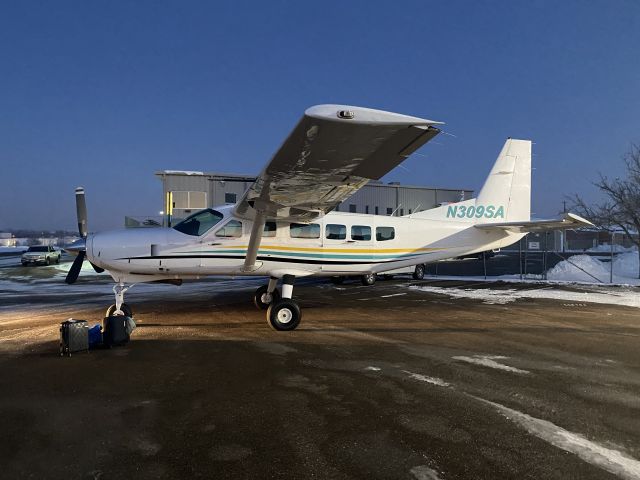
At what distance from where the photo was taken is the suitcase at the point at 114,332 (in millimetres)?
6344

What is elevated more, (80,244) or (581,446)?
(80,244)

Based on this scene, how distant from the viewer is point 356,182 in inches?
245

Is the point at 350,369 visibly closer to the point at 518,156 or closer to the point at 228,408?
the point at 228,408

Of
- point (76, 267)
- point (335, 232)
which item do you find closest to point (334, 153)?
point (335, 232)

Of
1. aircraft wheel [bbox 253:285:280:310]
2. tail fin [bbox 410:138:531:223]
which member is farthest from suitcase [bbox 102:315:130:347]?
tail fin [bbox 410:138:531:223]

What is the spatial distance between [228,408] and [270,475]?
53.1 inches

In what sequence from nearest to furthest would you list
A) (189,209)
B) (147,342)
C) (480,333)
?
(147,342), (480,333), (189,209)

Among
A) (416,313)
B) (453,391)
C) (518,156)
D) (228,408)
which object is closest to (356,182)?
(453,391)

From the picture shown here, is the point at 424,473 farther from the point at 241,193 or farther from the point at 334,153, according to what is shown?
the point at 241,193

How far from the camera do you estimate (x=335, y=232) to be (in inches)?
382

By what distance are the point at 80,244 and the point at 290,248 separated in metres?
4.70

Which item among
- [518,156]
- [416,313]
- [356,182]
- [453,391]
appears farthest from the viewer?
[518,156]

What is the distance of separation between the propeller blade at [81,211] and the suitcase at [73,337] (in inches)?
149

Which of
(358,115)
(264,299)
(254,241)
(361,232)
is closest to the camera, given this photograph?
(358,115)
